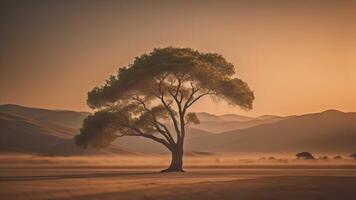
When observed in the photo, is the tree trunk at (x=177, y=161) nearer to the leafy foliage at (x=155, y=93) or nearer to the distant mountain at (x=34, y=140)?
the leafy foliage at (x=155, y=93)

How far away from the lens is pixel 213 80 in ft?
158

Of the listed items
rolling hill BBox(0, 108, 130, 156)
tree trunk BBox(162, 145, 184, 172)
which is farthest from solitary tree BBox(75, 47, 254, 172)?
rolling hill BBox(0, 108, 130, 156)

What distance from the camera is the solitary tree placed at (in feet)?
158

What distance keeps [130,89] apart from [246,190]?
89.2ft

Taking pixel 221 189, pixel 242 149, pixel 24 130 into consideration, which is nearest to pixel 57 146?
pixel 24 130

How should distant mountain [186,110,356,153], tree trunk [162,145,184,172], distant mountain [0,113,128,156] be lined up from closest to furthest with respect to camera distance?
1. tree trunk [162,145,184,172]
2. distant mountain [0,113,128,156]
3. distant mountain [186,110,356,153]

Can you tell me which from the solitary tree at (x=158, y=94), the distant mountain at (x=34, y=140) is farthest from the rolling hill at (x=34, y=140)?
the solitary tree at (x=158, y=94)

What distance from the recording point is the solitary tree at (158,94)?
48.2 metres

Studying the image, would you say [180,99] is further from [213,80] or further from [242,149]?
[242,149]

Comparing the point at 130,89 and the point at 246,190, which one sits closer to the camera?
the point at 246,190

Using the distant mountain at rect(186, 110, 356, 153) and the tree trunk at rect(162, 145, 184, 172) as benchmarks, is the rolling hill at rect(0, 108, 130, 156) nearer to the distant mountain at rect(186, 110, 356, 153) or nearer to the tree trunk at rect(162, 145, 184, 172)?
the distant mountain at rect(186, 110, 356, 153)

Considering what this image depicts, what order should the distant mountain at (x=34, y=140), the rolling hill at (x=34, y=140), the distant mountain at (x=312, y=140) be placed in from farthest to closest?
the distant mountain at (x=312, y=140)
the distant mountain at (x=34, y=140)
the rolling hill at (x=34, y=140)

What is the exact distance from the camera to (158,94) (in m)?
49.9

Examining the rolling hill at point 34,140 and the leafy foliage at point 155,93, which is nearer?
the leafy foliage at point 155,93
